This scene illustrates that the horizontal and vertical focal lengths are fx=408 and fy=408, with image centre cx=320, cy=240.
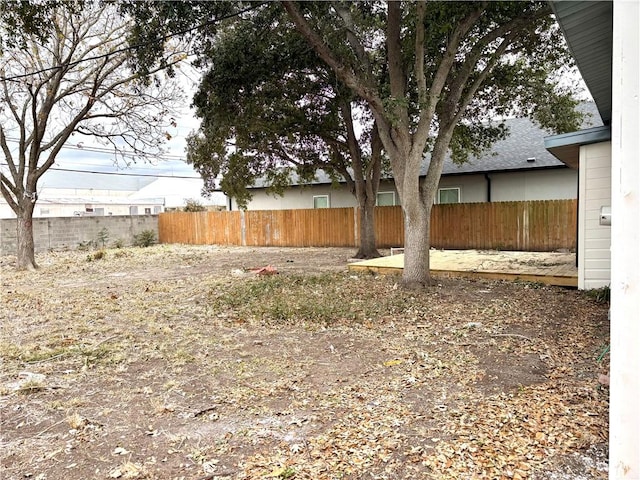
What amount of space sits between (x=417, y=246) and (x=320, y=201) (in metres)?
11.2

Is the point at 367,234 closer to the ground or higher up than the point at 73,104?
closer to the ground

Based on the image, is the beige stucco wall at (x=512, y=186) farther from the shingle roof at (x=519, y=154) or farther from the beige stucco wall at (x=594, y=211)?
the beige stucco wall at (x=594, y=211)

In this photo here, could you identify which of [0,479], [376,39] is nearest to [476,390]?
[0,479]

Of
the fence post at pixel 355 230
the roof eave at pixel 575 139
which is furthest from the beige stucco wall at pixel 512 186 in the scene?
the roof eave at pixel 575 139

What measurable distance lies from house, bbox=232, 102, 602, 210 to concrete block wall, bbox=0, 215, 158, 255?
32.8 feet

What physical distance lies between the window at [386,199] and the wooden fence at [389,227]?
976mm

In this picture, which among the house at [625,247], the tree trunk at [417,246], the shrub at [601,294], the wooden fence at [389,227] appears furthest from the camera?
the wooden fence at [389,227]

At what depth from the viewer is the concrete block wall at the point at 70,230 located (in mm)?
14750

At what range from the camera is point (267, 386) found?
3291 mm

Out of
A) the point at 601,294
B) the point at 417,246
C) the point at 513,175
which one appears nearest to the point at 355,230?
the point at 513,175

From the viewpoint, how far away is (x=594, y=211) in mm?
5961

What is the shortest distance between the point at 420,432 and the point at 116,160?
514 inches

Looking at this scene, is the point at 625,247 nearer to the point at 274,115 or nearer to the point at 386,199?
the point at 274,115

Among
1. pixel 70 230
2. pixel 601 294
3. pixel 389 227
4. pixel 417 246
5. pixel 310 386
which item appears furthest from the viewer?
pixel 70 230
